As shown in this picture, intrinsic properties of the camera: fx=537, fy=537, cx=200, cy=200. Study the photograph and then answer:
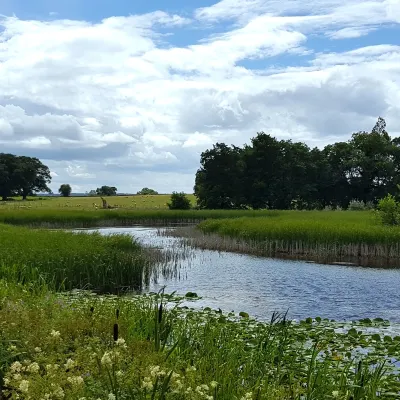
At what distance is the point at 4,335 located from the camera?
7.44 meters

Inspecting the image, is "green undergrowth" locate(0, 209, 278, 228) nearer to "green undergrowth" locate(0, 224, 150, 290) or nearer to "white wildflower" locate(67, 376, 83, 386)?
"green undergrowth" locate(0, 224, 150, 290)

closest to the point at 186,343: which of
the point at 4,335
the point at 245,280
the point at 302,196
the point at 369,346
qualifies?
the point at 4,335

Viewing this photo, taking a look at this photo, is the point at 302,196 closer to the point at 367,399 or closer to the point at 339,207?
the point at 339,207

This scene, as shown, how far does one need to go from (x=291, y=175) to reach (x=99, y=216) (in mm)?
33465

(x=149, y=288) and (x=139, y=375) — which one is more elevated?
(x=139, y=375)

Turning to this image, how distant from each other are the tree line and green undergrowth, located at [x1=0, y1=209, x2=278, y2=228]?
15260 mm

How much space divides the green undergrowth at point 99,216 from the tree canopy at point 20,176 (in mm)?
54963

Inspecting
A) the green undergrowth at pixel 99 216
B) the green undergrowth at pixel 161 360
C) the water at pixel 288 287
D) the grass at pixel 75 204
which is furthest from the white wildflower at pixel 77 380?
the grass at pixel 75 204

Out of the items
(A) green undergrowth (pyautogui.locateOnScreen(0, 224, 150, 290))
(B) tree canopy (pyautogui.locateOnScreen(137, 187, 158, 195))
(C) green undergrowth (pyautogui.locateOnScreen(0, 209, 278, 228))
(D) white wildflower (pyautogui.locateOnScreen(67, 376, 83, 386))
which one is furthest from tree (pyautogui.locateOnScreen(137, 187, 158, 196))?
(D) white wildflower (pyautogui.locateOnScreen(67, 376, 83, 386))

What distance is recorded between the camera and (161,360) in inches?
233

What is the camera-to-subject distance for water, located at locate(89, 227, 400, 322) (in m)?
17.4

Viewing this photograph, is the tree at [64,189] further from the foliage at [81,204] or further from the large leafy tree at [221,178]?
the large leafy tree at [221,178]

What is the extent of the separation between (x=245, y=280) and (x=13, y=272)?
10.9 metres

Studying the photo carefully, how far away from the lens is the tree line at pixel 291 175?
77.5 m
